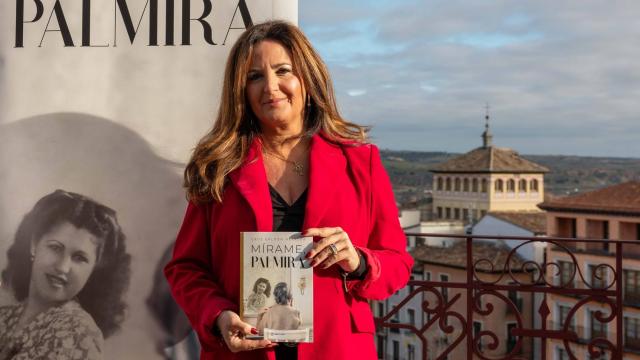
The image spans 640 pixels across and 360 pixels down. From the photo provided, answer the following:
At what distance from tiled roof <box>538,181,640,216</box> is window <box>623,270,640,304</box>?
111 inches

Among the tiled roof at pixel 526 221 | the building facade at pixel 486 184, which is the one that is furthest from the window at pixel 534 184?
the tiled roof at pixel 526 221

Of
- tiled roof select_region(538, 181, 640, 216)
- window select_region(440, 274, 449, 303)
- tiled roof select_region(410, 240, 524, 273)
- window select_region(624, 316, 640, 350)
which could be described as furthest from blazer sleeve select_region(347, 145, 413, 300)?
tiled roof select_region(538, 181, 640, 216)

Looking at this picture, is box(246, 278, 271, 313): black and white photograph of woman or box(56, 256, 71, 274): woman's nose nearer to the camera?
box(246, 278, 271, 313): black and white photograph of woman

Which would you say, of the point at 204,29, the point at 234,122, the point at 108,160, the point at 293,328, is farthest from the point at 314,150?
the point at 108,160

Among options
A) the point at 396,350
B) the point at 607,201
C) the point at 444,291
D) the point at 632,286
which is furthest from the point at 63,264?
the point at 396,350

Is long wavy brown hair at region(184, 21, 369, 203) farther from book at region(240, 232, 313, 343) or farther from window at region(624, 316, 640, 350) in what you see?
window at region(624, 316, 640, 350)

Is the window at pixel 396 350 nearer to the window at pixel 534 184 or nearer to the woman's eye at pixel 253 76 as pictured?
the window at pixel 534 184

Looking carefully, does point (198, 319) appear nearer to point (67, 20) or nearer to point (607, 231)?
point (67, 20)

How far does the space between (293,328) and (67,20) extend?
1568 millimetres

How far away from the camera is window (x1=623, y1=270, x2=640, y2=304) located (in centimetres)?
3347

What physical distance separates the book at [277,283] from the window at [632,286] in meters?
35.0

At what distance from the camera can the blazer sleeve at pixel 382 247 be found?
1502mm

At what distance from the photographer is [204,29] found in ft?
7.97

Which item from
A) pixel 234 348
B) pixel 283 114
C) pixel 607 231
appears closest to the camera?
pixel 234 348
